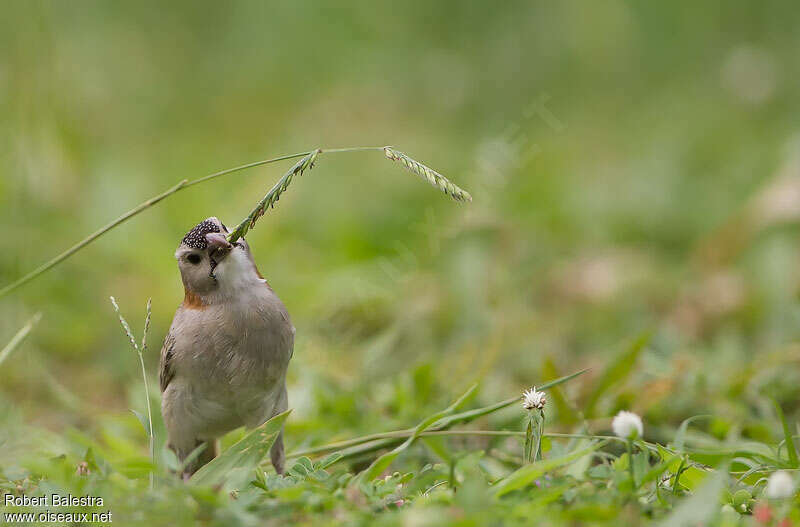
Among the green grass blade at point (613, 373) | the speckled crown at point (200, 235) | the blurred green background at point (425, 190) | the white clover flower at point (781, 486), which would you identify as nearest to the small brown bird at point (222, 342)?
the speckled crown at point (200, 235)

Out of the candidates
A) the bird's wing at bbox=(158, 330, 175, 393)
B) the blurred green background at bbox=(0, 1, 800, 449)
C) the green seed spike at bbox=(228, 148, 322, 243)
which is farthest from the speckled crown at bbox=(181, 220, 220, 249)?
the blurred green background at bbox=(0, 1, 800, 449)

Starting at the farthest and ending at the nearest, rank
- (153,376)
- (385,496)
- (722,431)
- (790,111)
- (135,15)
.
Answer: (135,15)
(790,111)
(153,376)
(722,431)
(385,496)

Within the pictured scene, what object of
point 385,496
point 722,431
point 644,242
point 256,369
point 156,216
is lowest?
point 385,496

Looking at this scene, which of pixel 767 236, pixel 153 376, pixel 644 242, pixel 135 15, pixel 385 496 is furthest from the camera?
pixel 135 15

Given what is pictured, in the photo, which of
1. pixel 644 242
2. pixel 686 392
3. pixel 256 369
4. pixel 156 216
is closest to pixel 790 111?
pixel 644 242

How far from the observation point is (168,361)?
10.3 ft

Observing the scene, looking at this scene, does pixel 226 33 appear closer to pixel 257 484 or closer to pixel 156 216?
pixel 156 216

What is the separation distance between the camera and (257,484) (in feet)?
8.29

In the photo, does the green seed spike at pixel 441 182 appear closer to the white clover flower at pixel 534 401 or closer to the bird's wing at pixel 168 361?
the white clover flower at pixel 534 401

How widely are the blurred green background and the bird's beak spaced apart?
93 centimetres

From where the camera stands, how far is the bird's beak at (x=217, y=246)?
2.96m

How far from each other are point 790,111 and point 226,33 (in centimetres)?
478

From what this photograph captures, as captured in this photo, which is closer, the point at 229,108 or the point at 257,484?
the point at 257,484

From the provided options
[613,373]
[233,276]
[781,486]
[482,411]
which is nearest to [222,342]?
[233,276]
